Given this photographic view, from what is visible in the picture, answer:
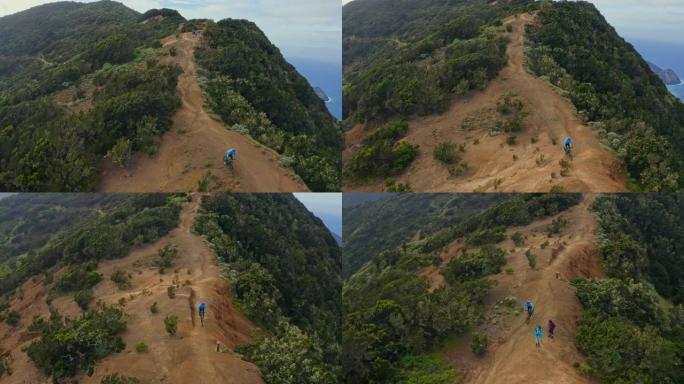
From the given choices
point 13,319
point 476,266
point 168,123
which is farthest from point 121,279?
point 476,266

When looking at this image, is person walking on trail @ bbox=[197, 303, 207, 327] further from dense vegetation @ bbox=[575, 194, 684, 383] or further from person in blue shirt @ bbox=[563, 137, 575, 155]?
person in blue shirt @ bbox=[563, 137, 575, 155]

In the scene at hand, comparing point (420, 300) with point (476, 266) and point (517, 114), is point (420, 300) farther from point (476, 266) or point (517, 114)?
point (517, 114)

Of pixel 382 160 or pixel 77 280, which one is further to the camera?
pixel 382 160

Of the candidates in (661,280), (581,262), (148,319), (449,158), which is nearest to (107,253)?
(148,319)

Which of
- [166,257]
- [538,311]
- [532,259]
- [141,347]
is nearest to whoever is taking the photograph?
[141,347]

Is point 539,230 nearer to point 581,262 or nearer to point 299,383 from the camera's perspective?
point 581,262

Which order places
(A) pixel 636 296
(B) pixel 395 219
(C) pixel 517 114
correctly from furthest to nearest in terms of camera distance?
(B) pixel 395 219 → (C) pixel 517 114 → (A) pixel 636 296
